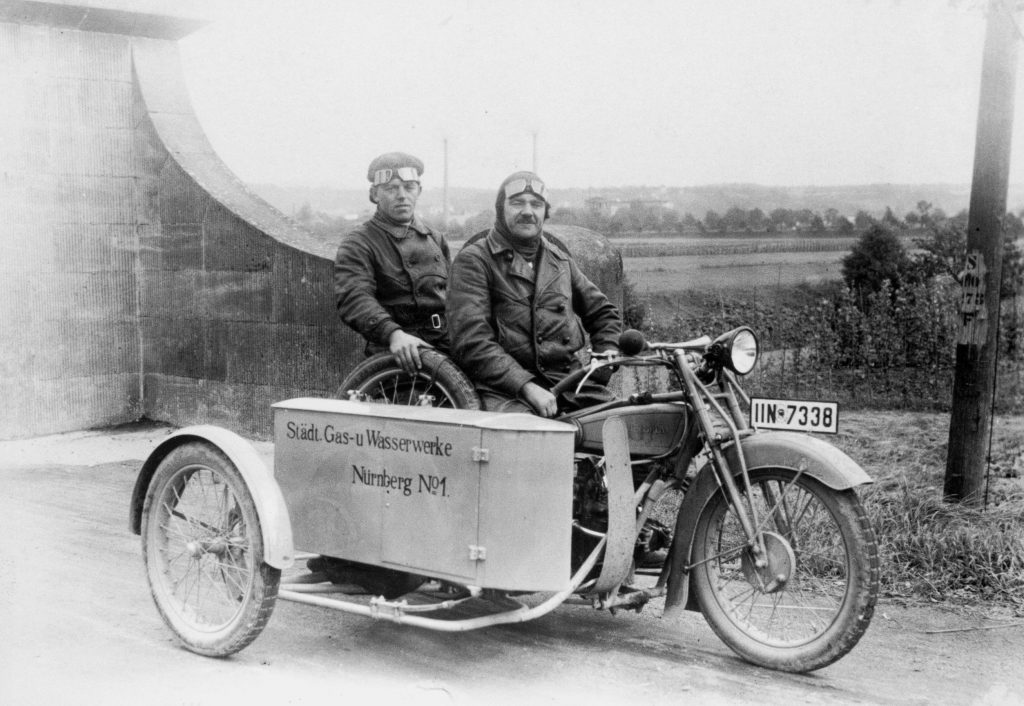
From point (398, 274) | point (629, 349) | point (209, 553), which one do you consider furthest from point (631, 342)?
point (398, 274)

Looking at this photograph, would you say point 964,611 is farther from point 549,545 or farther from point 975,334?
point 549,545

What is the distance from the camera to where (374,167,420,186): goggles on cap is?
5.68 meters

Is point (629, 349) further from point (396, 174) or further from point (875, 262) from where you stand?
point (875, 262)

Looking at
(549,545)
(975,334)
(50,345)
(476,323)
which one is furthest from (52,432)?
(975,334)

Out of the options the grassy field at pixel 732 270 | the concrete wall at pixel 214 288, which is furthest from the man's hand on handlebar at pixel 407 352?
the grassy field at pixel 732 270

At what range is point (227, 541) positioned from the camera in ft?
14.0

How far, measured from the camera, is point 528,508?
388cm

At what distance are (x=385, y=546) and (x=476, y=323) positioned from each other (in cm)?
103

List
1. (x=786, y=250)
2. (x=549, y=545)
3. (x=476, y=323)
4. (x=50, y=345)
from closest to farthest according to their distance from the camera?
(x=549, y=545), (x=476, y=323), (x=786, y=250), (x=50, y=345)

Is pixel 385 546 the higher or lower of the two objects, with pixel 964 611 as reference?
higher

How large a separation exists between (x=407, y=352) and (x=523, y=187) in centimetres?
90

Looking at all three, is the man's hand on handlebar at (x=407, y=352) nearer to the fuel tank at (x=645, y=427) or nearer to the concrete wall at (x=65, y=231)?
the fuel tank at (x=645, y=427)

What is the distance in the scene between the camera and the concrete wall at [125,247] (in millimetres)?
8180

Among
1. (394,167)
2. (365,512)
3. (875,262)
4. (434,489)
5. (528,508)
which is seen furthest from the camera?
(875,262)
